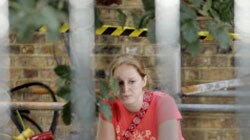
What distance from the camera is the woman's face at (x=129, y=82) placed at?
1.92 metres

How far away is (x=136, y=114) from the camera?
7.35 feet

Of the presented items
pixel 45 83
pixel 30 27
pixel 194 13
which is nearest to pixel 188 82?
pixel 45 83

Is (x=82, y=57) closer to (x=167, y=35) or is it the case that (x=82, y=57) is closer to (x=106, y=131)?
(x=167, y=35)

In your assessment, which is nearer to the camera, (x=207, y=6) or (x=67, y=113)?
(x=67, y=113)

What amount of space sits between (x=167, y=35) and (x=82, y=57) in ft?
0.57

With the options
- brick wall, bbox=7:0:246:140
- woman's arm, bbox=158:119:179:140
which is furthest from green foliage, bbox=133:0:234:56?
brick wall, bbox=7:0:246:140

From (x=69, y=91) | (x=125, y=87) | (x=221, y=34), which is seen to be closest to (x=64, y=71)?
(x=69, y=91)

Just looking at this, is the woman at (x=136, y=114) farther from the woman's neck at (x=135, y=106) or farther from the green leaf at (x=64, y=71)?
the green leaf at (x=64, y=71)

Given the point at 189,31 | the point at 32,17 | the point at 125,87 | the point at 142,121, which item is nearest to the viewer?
the point at 32,17

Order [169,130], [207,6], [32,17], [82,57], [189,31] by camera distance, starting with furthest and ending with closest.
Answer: [169,130] → [207,6] → [189,31] → [82,57] → [32,17]

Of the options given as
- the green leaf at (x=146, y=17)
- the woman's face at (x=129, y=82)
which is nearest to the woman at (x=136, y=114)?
the woman's face at (x=129, y=82)

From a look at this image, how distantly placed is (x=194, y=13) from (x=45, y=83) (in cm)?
235

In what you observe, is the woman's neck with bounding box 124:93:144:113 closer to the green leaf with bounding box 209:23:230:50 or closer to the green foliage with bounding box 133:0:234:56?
the green foliage with bounding box 133:0:234:56

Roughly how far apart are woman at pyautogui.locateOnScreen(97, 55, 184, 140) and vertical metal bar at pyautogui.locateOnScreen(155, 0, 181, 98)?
1.88 feet
